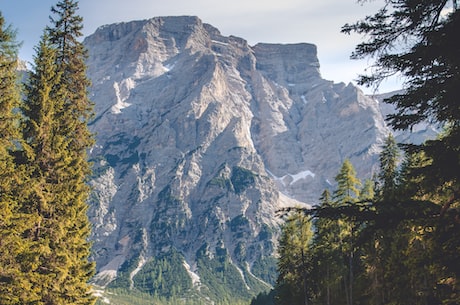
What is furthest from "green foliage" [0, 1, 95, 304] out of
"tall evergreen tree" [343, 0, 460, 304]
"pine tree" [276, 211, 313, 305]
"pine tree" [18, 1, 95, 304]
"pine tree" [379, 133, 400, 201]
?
"pine tree" [379, 133, 400, 201]

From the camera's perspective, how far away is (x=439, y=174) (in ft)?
33.4

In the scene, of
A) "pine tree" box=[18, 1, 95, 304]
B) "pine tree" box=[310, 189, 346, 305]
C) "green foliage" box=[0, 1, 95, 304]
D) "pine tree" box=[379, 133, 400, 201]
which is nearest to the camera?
"green foliage" box=[0, 1, 95, 304]

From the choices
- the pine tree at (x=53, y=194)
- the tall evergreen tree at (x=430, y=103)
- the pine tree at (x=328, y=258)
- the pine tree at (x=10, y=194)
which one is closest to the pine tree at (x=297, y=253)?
the pine tree at (x=328, y=258)

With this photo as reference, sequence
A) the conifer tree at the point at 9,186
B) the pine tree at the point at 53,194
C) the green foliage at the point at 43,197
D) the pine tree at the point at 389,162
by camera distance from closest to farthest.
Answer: the conifer tree at the point at 9,186, the green foliage at the point at 43,197, the pine tree at the point at 53,194, the pine tree at the point at 389,162

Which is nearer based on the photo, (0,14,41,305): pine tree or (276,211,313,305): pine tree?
(0,14,41,305): pine tree

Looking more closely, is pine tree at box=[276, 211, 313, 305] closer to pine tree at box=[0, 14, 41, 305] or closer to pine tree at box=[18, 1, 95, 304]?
pine tree at box=[18, 1, 95, 304]

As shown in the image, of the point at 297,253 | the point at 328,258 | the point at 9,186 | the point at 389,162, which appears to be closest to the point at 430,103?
the point at 9,186

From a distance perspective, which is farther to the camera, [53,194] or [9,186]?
[53,194]

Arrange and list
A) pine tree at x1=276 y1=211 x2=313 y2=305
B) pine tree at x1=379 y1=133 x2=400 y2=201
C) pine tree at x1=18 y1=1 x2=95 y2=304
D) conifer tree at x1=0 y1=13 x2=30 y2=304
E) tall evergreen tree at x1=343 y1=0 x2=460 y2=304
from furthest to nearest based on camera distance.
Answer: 1. pine tree at x1=276 y1=211 x2=313 y2=305
2. pine tree at x1=379 y1=133 x2=400 y2=201
3. pine tree at x1=18 y1=1 x2=95 y2=304
4. conifer tree at x1=0 y1=13 x2=30 y2=304
5. tall evergreen tree at x1=343 y1=0 x2=460 y2=304

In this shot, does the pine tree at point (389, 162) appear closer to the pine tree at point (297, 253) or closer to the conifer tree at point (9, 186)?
the pine tree at point (297, 253)

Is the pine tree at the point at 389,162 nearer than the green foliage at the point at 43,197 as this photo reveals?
No

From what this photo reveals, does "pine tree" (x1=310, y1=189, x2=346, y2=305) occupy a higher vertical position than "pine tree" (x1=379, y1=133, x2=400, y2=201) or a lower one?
lower

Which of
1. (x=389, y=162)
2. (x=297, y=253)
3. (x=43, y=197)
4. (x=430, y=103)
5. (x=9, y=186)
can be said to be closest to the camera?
(x=430, y=103)

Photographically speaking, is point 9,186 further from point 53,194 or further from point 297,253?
point 297,253
